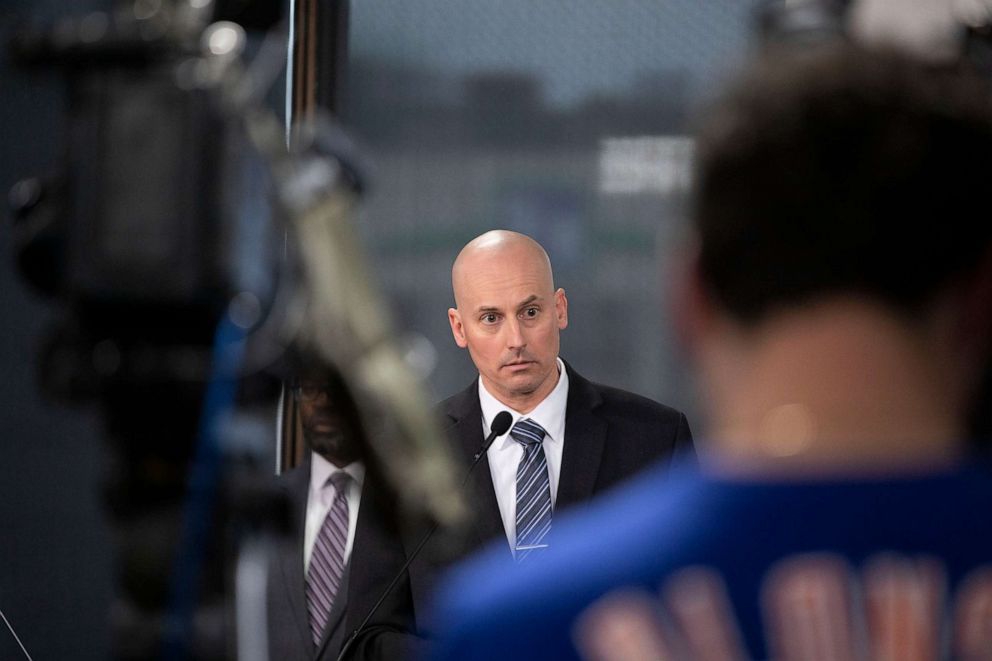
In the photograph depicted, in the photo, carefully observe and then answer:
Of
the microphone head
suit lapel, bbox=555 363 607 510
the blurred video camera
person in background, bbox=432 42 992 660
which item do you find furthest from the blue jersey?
suit lapel, bbox=555 363 607 510

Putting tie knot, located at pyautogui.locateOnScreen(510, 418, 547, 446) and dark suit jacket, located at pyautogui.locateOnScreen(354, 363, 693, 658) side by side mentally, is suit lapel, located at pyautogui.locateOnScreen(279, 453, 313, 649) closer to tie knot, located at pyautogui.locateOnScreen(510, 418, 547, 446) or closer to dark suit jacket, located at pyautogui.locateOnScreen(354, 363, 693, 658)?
dark suit jacket, located at pyautogui.locateOnScreen(354, 363, 693, 658)

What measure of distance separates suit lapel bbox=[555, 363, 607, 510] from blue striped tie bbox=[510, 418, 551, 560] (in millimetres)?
33

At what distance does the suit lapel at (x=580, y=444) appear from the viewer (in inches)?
102

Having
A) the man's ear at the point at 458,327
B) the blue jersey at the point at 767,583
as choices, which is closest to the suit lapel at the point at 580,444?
the man's ear at the point at 458,327

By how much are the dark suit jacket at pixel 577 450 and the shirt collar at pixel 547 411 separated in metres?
0.01

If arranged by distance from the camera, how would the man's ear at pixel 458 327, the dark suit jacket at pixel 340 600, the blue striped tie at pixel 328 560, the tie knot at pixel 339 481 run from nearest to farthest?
the dark suit jacket at pixel 340 600
the blue striped tie at pixel 328 560
the tie knot at pixel 339 481
the man's ear at pixel 458 327

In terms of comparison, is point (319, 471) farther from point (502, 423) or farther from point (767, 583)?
point (767, 583)

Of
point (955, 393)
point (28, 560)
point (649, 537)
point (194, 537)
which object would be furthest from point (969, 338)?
point (28, 560)

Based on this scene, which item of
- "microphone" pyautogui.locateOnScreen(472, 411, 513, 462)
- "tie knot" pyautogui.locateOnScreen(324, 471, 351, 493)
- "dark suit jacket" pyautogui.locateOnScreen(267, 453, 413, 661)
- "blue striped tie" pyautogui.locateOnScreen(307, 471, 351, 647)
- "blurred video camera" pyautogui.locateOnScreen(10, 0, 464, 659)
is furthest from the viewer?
"tie knot" pyautogui.locateOnScreen(324, 471, 351, 493)

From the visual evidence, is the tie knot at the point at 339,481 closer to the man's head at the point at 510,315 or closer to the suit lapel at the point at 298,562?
the suit lapel at the point at 298,562

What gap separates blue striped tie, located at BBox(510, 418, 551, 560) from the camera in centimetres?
254

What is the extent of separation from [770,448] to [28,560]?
2929 mm

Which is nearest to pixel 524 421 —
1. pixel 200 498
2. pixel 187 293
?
pixel 200 498

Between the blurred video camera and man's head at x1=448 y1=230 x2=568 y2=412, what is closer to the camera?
the blurred video camera
